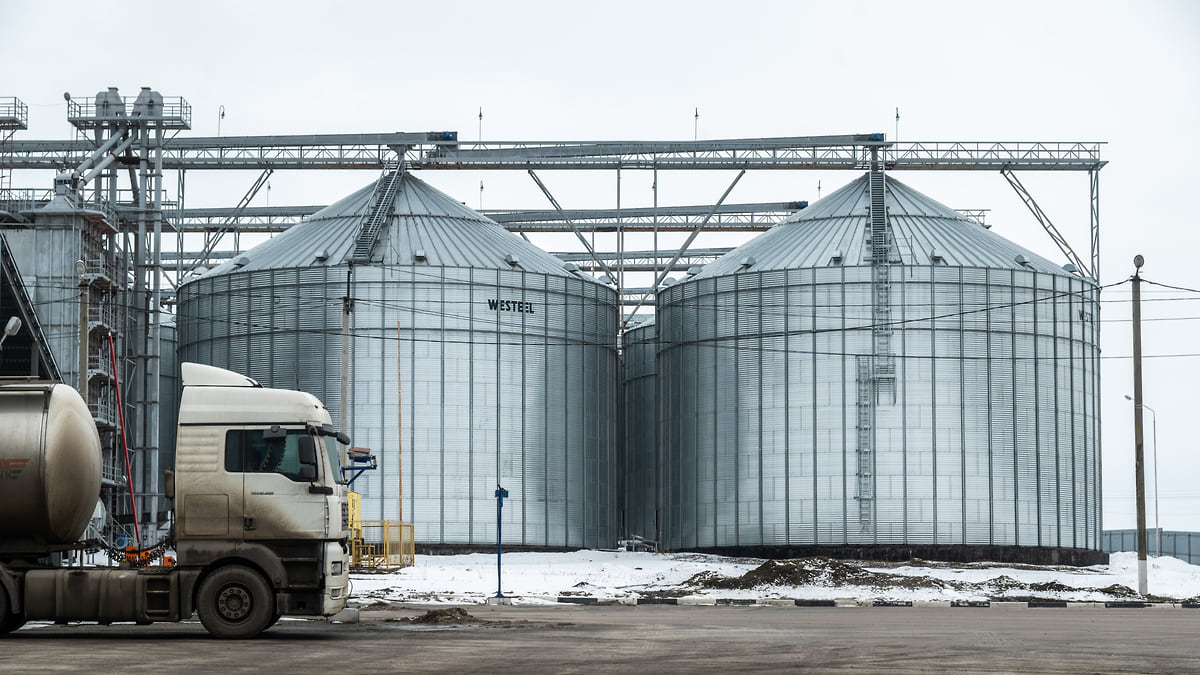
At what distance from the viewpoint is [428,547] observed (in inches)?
2522

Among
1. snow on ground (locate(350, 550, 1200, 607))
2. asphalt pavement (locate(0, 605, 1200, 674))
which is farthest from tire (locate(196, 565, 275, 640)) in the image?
snow on ground (locate(350, 550, 1200, 607))

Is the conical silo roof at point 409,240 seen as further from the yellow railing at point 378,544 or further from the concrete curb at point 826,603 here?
the concrete curb at point 826,603

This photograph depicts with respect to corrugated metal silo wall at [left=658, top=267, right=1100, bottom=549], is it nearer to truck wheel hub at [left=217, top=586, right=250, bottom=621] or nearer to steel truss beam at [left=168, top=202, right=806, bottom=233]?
steel truss beam at [left=168, top=202, right=806, bottom=233]

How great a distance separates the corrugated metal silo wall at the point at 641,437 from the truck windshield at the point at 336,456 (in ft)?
147

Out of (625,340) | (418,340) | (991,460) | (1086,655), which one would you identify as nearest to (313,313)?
(418,340)

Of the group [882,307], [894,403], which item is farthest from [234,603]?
[882,307]

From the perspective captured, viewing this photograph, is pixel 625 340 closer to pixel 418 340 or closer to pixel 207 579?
pixel 418 340

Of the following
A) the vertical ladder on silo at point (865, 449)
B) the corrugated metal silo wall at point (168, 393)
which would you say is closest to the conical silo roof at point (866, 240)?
the vertical ladder on silo at point (865, 449)

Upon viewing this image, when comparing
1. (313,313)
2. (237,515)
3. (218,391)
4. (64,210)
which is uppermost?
(64,210)

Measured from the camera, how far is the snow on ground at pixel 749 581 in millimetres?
47938

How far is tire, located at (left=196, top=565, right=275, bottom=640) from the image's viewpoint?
27.8 m

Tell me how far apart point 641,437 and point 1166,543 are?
2158 inches

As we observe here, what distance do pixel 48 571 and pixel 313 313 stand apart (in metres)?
38.6

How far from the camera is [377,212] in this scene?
230 feet
